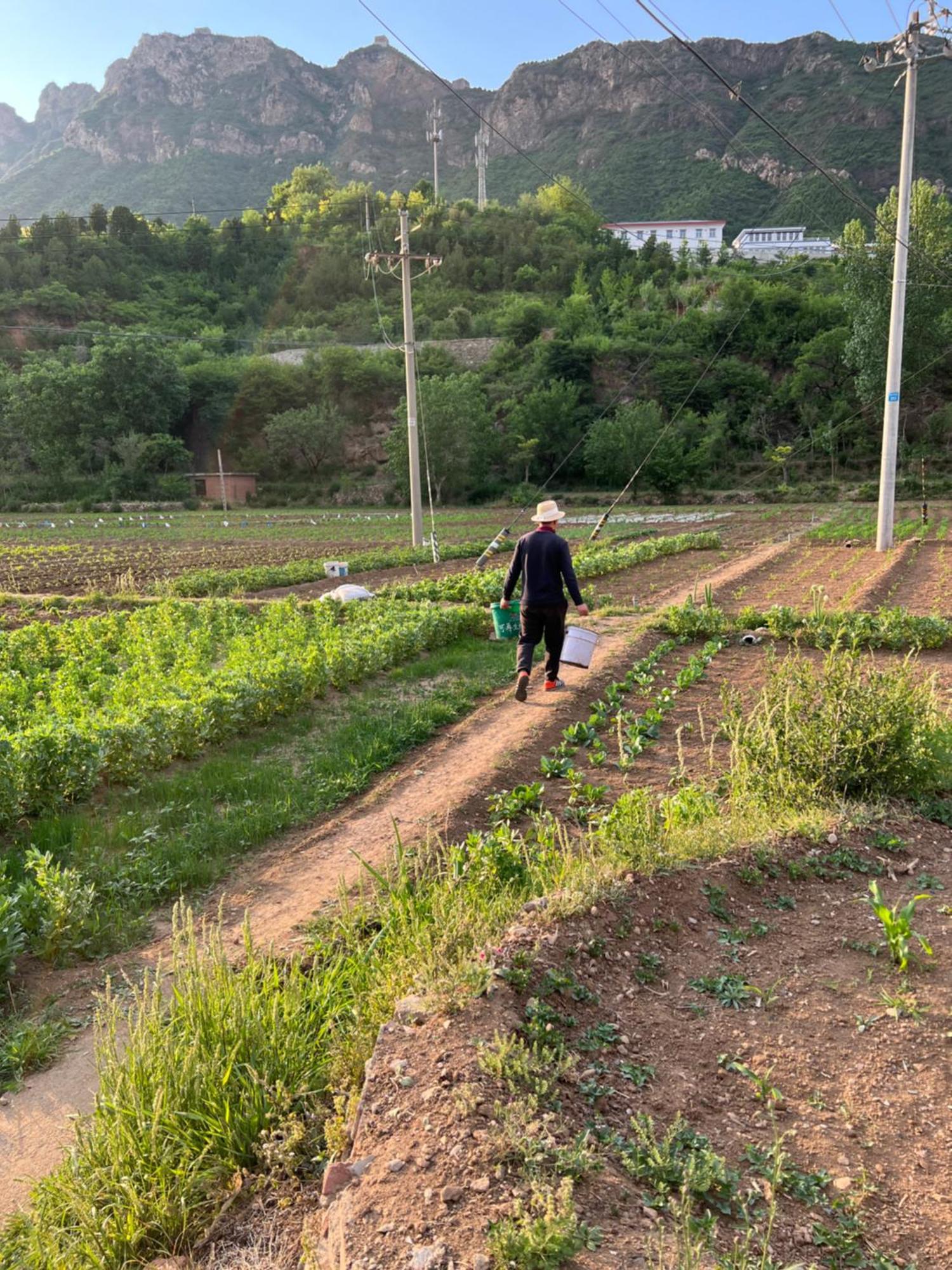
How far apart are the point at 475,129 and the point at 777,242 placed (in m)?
80.9

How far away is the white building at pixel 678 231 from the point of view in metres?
89.1

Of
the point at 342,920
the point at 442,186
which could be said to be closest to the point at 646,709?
the point at 342,920

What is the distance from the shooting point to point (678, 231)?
90750mm

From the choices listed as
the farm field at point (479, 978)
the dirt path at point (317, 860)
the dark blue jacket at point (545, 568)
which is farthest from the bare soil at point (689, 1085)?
the dark blue jacket at point (545, 568)

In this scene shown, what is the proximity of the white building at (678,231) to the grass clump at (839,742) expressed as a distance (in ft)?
313

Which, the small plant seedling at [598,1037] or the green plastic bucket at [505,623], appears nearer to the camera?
the small plant seedling at [598,1037]

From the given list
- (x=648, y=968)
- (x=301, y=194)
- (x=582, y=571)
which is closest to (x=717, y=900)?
(x=648, y=968)

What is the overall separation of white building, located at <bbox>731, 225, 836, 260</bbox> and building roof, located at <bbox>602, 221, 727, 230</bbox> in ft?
14.5

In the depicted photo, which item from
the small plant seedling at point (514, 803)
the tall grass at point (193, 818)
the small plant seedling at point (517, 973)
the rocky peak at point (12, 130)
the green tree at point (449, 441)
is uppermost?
the rocky peak at point (12, 130)

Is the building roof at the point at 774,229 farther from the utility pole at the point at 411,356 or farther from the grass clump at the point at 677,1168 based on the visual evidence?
the grass clump at the point at 677,1168

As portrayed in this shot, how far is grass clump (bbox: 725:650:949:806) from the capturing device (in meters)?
4.82

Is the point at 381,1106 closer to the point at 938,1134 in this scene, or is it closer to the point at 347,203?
the point at 938,1134

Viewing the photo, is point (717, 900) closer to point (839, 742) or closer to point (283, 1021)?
point (839, 742)

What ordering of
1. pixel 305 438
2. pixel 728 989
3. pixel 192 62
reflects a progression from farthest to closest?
pixel 192 62, pixel 305 438, pixel 728 989
